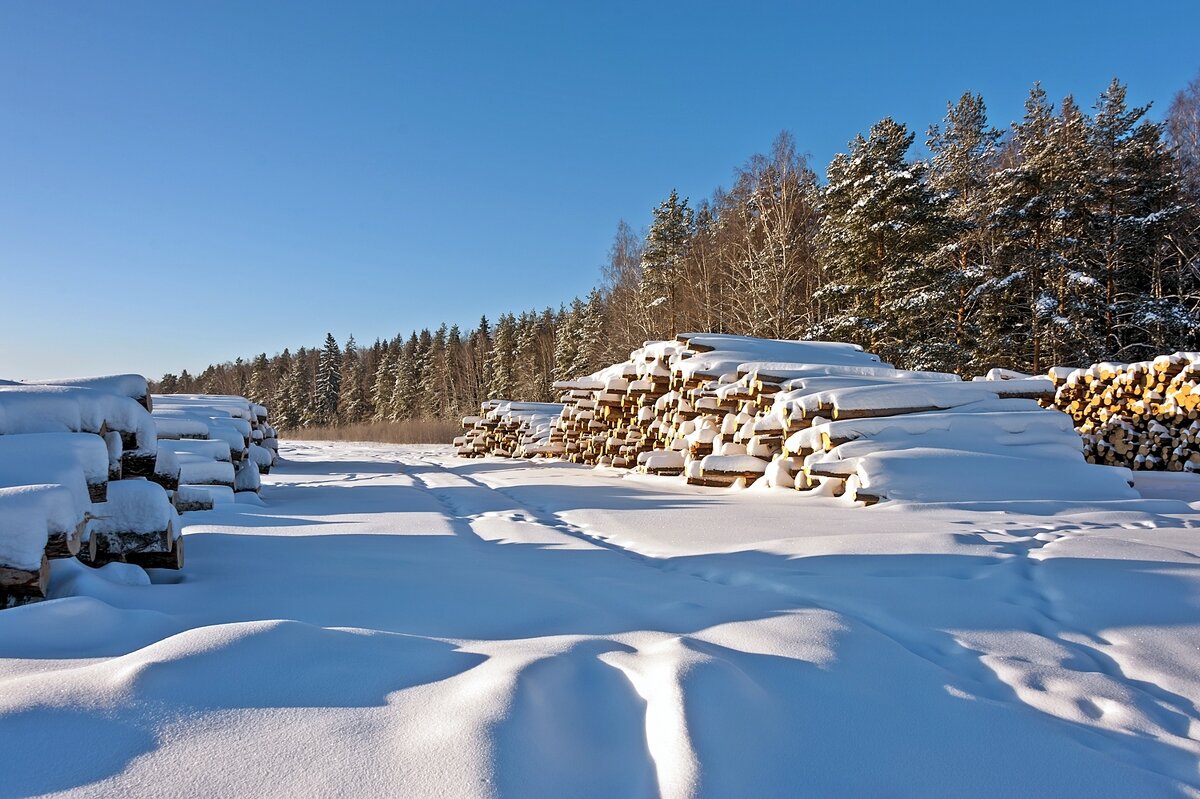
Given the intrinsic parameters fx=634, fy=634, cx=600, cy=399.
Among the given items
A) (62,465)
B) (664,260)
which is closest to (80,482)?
(62,465)

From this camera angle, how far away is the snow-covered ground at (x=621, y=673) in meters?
1.41

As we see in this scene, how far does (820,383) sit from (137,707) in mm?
7323

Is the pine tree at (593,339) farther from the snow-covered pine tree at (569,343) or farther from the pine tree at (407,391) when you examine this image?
the pine tree at (407,391)

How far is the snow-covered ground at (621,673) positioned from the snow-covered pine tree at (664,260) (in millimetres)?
24546

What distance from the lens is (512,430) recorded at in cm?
1831

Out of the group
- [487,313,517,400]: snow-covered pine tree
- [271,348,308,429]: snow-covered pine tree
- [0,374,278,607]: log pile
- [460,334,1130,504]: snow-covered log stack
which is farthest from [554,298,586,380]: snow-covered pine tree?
[0,374,278,607]: log pile

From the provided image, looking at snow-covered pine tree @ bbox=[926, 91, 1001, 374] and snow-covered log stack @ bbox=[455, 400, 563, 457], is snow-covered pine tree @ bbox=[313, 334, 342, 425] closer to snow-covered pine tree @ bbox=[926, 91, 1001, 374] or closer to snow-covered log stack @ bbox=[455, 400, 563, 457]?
snow-covered log stack @ bbox=[455, 400, 563, 457]

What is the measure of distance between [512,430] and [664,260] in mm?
13534

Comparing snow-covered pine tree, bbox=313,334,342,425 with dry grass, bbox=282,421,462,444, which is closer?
dry grass, bbox=282,421,462,444

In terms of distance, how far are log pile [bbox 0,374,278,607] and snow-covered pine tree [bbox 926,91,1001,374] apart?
18.5m

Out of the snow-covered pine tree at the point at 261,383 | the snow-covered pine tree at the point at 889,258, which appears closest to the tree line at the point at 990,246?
the snow-covered pine tree at the point at 889,258

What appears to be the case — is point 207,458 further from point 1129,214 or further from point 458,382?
point 458,382

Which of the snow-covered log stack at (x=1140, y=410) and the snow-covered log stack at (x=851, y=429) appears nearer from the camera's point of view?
the snow-covered log stack at (x=851, y=429)

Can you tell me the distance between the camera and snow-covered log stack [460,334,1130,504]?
19.8ft
